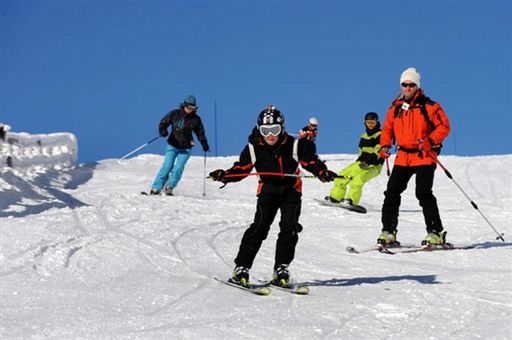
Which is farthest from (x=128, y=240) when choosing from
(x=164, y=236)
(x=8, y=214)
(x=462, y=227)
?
(x=462, y=227)

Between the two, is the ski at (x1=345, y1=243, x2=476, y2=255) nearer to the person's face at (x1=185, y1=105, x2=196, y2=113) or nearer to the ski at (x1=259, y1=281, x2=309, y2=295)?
the ski at (x1=259, y1=281, x2=309, y2=295)

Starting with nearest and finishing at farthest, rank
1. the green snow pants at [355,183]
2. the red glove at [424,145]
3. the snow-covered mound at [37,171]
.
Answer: the red glove at [424,145]
the snow-covered mound at [37,171]
the green snow pants at [355,183]

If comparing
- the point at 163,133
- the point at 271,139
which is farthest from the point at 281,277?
the point at 163,133

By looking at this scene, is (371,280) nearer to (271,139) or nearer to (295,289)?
(295,289)

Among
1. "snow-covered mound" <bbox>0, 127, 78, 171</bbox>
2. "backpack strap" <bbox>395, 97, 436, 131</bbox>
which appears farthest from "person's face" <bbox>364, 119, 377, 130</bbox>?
"snow-covered mound" <bbox>0, 127, 78, 171</bbox>

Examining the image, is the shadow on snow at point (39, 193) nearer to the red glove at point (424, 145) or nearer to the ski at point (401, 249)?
the ski at point (401, 249)

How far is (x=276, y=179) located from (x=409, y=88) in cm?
317

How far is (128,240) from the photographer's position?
9.20 meters

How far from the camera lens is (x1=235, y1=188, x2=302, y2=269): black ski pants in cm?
679

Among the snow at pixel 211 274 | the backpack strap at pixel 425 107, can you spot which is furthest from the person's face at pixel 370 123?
the backpack strap at pixel 425 107

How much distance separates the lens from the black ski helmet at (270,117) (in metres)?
6.66

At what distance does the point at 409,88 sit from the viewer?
9250 millimetres

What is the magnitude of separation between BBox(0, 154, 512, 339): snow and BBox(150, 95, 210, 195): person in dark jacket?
1281 millimetres

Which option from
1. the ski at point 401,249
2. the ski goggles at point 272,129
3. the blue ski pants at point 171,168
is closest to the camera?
the ski goggles at point 272,129
